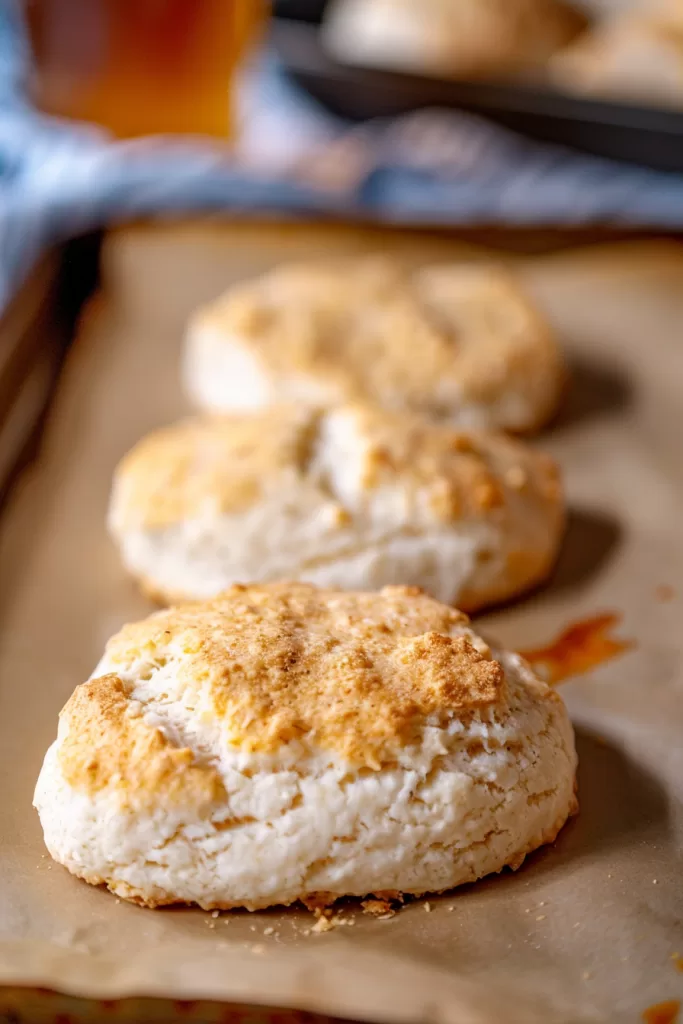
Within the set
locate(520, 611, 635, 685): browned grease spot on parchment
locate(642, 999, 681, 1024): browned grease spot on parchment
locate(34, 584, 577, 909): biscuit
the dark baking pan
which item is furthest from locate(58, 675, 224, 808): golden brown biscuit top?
the dark baking pan

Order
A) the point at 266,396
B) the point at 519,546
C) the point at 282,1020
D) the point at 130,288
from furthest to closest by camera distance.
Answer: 1. the point at 130,288
2. the point at 266,396
3. the point at 519,546
4. the point at 282,1020

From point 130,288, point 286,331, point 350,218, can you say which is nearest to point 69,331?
point 130,288

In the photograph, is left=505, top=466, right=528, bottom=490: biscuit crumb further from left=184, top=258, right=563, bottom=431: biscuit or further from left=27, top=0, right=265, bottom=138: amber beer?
left=27, top=0, right=265, bottom=138: amber beer

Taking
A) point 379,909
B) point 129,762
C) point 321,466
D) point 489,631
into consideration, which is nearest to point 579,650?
point 489,631

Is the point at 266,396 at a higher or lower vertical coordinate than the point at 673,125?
lower

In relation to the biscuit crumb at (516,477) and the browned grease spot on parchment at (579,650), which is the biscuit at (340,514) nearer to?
the biscuit crumb at (516,477)

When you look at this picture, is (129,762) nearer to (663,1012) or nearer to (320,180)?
(663,1012)

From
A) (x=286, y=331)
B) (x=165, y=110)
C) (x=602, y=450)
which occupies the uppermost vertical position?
(x=165, y=110)

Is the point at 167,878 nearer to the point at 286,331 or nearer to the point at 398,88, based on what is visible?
the point at 286,331
